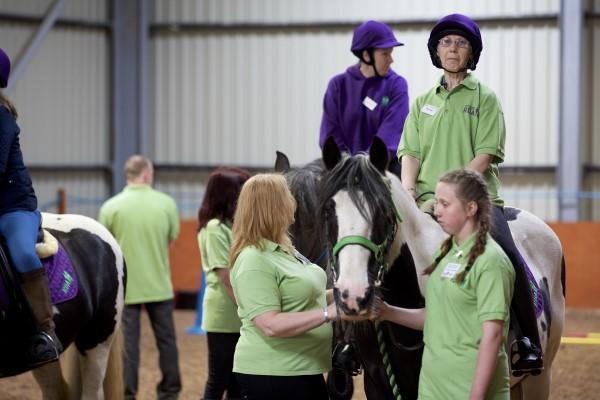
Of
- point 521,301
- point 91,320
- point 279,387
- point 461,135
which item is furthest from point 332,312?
point 91,320

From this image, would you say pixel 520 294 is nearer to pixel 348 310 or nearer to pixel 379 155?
pixel 379 155

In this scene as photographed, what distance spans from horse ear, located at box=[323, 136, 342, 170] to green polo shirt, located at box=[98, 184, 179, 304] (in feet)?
13.9

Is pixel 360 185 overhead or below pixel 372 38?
below

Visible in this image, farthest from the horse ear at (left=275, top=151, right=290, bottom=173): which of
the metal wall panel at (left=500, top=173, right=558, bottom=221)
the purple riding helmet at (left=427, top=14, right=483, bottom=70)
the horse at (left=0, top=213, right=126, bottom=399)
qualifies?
the metal wall panel at (left=500, top=173, right=558, bottom=221)

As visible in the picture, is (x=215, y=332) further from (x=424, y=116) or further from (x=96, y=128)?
(x=96, y=128)

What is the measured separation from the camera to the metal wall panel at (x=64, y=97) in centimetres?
1359

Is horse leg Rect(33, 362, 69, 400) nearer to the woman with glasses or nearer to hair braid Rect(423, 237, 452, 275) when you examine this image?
the woman with glasses

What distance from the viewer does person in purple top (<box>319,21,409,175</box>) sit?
5.11m

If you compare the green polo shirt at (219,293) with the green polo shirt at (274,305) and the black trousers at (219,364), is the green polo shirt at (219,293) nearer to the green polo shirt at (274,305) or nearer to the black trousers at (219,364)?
the black trousers at (219,364)

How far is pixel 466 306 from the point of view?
3.03m

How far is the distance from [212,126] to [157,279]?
24.6ft

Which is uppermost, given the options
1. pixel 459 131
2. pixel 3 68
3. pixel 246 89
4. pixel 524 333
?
pixel 246 89

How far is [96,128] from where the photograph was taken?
14.3 meters

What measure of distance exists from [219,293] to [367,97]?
1.47 m
